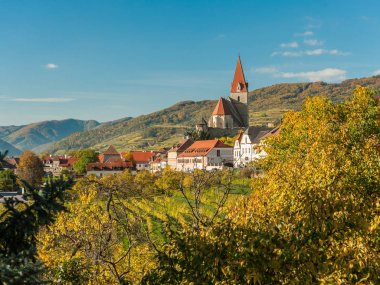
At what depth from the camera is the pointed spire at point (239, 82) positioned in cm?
17850

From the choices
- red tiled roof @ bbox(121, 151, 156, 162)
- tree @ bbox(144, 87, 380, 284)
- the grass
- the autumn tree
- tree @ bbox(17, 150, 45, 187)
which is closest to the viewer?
tree @ bbox(144, 87, 380, 284)

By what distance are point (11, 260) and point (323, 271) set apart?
21.5ft

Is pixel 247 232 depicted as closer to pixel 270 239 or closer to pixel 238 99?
pixel 270 239

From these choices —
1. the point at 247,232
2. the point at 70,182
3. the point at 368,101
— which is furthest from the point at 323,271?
the point at 368,101

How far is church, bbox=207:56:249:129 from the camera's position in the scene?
549 feet

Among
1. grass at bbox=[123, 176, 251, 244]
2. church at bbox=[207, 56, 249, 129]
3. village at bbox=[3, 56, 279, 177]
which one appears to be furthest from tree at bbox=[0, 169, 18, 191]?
church at bbox=[207, 56, 249, 129]

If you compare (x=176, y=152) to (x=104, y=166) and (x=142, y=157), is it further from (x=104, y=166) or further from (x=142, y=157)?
(x=142, y=157)

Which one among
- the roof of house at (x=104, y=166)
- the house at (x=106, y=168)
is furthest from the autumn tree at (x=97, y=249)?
the roof of house at (x=104, y=166)

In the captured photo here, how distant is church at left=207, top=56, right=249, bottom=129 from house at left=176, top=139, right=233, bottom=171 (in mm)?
27203

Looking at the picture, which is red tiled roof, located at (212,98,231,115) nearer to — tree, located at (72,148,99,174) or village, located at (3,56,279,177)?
village, located at (3,56,279,177)

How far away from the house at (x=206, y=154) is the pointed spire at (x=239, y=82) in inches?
1826

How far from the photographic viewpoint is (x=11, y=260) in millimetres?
7723

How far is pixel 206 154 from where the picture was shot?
414ft

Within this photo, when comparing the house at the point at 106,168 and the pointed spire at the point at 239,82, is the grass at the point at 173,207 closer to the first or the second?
the house at the point at 106,168
